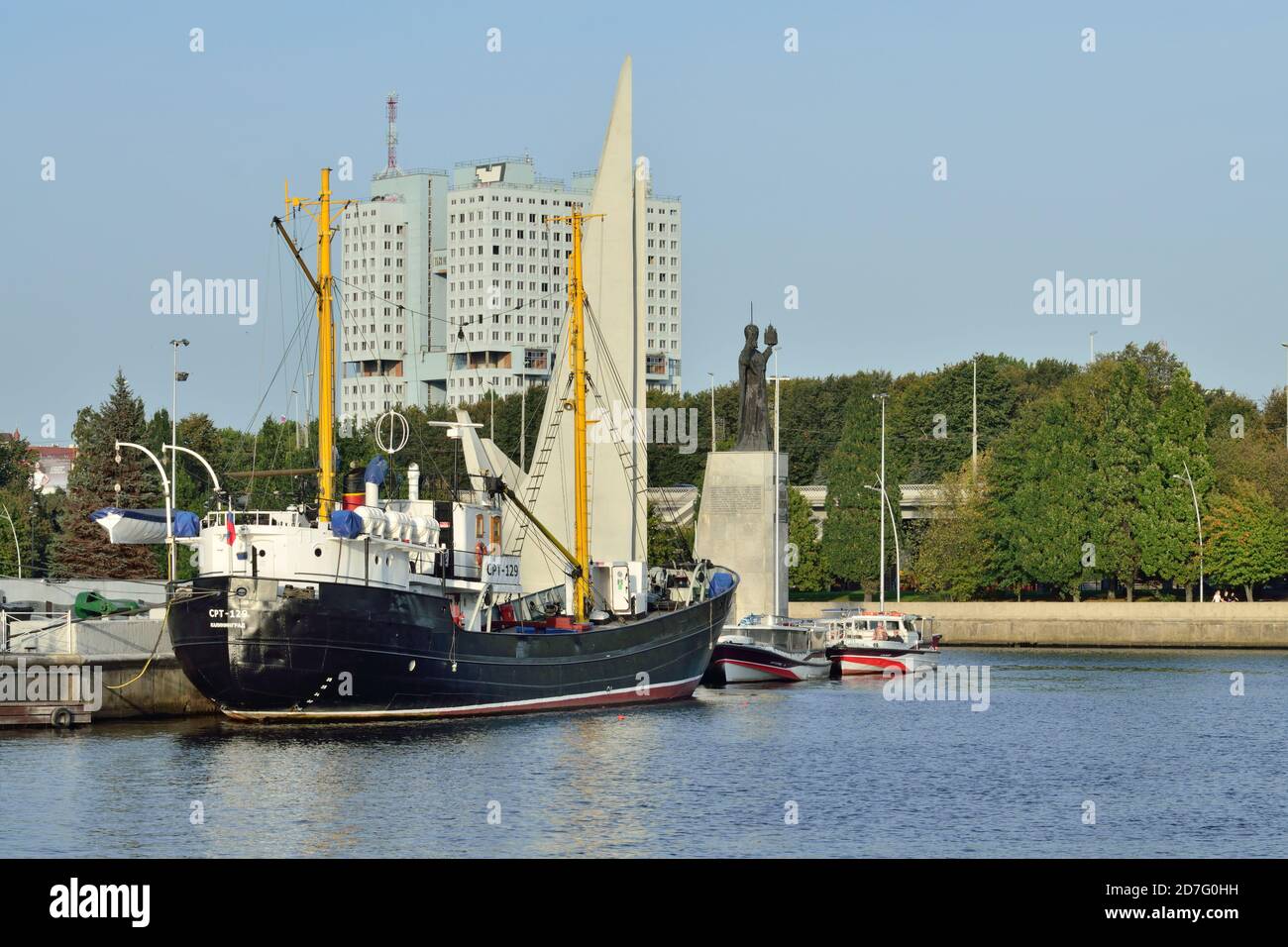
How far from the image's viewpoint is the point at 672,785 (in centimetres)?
4047

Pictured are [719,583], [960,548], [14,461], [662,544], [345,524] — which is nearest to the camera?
[345,524]

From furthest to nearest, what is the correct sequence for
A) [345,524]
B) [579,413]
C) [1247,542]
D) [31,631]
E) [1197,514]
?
[1247,542] < [1197,514] < [579,413] < [31,631] < [345,524]

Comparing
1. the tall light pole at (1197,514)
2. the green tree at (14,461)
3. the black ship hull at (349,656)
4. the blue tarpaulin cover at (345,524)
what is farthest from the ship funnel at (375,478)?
the green tree at (14,461)

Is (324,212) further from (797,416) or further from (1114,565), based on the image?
(797,416)

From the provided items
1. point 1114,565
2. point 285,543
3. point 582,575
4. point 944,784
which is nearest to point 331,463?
point 285,543

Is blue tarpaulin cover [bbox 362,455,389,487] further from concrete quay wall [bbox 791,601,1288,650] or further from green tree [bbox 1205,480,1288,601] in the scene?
green tree [bbox 1205,480,1288,601]

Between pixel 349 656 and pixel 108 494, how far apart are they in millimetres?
40457

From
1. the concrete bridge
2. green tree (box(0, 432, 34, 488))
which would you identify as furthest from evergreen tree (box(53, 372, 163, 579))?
green tree (box(0, 432, 34, 488))

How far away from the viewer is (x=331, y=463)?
2068 inches

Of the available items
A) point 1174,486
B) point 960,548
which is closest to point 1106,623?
point 1174,486

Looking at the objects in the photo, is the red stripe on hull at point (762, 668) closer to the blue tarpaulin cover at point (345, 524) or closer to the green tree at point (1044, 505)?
the blue tarpaulin cover at point (345, 524)

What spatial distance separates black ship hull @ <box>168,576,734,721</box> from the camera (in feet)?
159

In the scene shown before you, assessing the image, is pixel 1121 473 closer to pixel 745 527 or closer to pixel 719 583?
pixel 745 527
